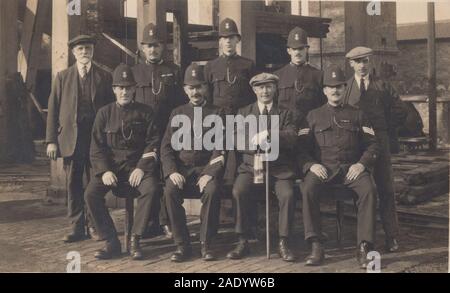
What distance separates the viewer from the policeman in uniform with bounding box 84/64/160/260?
5145mm

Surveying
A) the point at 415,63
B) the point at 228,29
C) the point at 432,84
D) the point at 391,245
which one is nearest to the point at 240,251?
the point at 391,245

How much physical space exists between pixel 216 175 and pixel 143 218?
2.19 ft

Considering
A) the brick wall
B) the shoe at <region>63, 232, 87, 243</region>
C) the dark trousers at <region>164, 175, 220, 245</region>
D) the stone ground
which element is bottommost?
the stone ground

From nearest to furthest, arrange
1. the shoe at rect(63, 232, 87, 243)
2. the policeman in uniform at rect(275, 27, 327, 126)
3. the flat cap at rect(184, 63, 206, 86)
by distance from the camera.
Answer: the flat cap at rect(184, 63, 206, 86) → the policeman in uniform at rect(275, 27, 327, 126) → the shoe at rect(63, 232, 87, 243)

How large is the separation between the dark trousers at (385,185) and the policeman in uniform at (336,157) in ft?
0.73

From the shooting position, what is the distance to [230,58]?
224 inches

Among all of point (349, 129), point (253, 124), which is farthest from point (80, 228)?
point (349, 129)

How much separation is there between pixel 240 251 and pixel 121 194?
3.54ft

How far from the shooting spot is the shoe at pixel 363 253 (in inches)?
188

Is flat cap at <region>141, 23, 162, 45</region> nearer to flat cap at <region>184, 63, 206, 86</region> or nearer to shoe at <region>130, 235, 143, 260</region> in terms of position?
flat cap at <region>184, 63, 206, 86</region>

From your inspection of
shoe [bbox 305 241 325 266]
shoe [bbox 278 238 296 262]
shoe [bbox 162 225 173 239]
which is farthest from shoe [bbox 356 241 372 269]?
shoe [bbox 162 225 173 239]

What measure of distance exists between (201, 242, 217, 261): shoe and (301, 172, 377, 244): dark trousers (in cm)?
74
